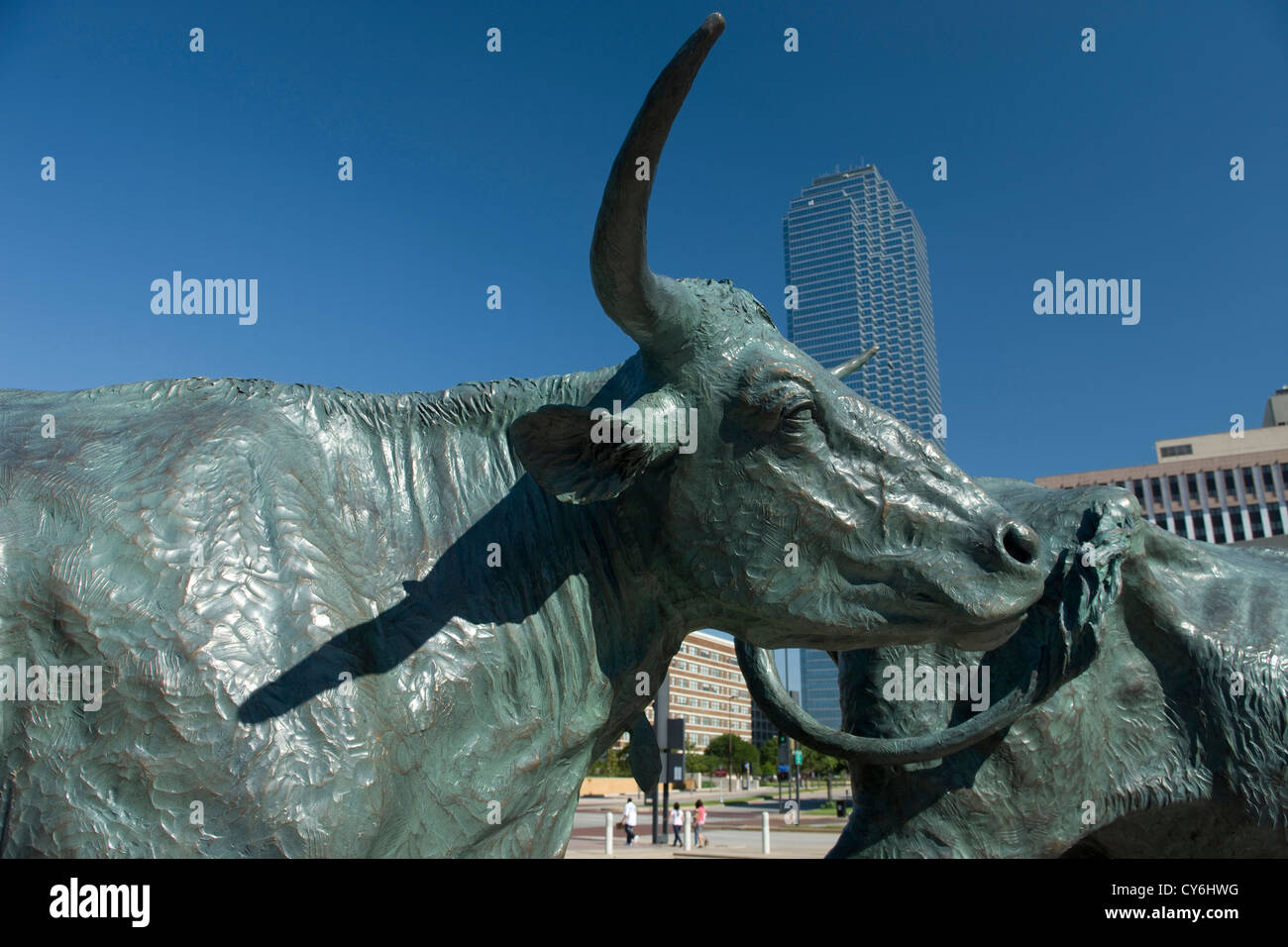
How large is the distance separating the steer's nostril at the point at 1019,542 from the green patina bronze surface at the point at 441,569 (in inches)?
0.8

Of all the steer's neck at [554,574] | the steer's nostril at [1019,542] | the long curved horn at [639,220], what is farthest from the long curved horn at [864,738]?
the long curved horn at [639,220]

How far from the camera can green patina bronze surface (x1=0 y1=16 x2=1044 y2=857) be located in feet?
6.91

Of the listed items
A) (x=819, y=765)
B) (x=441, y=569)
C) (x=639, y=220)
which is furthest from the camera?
(x=819, y=765)

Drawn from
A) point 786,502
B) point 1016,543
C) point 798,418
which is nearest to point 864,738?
point 1016,543

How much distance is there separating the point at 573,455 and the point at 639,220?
735 mm

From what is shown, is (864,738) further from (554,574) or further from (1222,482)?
(1222,482)

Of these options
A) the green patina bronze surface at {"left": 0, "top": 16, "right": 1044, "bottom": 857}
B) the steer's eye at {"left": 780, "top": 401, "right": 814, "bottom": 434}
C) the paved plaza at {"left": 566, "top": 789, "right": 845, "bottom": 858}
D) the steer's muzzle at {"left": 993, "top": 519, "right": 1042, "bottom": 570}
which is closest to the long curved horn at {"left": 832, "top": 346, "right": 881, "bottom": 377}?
the green patina bronze surface at {"left": 0, "top": 16, "right": 1044, "bottom": 857}

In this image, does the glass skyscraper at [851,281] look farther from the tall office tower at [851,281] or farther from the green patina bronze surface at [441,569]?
the green patina bronze surface at [441,569]

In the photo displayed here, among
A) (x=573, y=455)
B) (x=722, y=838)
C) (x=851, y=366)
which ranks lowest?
(x=722, y=838)

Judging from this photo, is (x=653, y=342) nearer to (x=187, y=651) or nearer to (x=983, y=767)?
(x=187, y=651)

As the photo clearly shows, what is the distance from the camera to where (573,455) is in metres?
2.74
